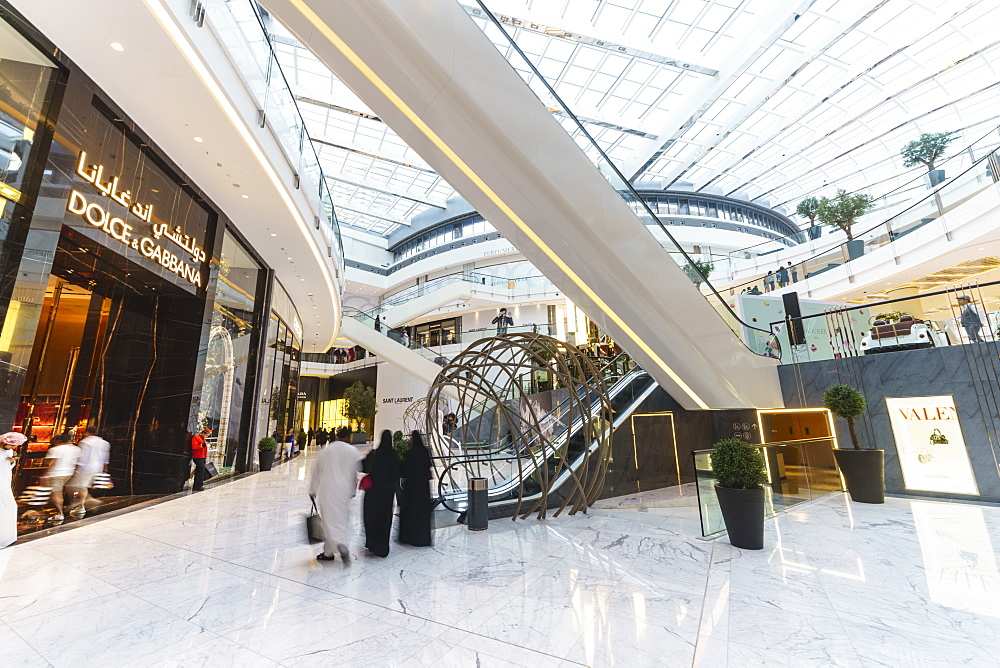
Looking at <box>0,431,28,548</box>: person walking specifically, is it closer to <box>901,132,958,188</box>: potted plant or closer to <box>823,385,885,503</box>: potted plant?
<box>823,385,885,503</box>: potted plant

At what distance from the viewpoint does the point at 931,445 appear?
7.38 metres

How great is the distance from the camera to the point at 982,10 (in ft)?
47.8

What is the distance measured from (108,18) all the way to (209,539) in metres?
5.99

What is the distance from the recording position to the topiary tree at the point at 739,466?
4863mm

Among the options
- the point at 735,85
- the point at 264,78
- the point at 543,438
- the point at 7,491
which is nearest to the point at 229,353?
the point at 7,491

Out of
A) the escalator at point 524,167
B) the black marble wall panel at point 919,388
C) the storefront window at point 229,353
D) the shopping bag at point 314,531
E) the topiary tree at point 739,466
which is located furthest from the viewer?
the storefront window at point 229,353

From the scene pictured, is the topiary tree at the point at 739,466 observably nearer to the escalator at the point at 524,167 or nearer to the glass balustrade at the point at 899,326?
the escalator at the point at 524,167

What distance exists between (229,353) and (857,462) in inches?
495

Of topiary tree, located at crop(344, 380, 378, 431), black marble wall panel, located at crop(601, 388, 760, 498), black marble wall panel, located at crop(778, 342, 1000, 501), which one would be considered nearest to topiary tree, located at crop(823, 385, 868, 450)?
black marble wall panel, located at crop(778, 342, 1000, 501)

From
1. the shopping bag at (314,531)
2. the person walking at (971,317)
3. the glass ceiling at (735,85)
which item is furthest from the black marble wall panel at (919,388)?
the glass ceiling at (735,85)

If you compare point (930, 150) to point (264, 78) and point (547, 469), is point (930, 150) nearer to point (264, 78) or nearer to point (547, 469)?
point (547, 469)

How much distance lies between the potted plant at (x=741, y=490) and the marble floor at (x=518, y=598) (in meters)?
0.25

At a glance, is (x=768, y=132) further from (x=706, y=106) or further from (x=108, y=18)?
(x=108, y=18)

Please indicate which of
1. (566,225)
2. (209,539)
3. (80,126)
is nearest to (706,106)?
(566,225)
